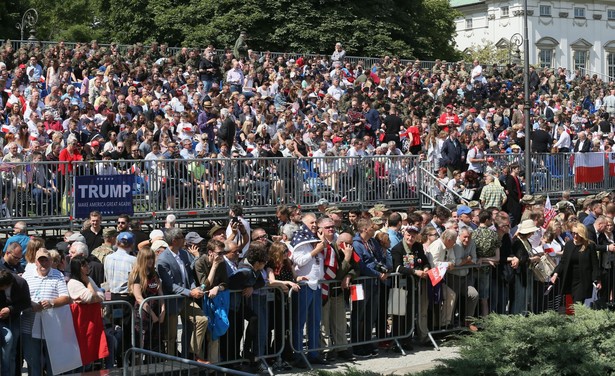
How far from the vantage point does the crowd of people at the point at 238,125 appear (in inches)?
805

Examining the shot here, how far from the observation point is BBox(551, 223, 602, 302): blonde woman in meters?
15.5

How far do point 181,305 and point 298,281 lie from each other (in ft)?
5.68

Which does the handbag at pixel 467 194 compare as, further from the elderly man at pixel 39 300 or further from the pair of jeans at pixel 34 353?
the pair of jeans at pixel 34 353

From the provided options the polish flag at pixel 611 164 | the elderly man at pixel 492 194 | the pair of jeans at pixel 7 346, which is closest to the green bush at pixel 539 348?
the pair of jeans at pixel 7 346

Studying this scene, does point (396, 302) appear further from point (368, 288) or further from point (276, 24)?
point (276, 24)

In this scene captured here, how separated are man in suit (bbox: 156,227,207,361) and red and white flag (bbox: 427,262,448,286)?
3599 millimetres

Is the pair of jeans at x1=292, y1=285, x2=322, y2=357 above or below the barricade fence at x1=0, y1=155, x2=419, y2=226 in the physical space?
below

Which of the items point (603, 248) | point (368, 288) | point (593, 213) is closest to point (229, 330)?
point (368, 288)

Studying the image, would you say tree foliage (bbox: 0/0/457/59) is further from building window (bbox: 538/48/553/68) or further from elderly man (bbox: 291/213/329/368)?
elderly man (bbox: 291/213/329/368)

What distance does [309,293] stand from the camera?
13.5m

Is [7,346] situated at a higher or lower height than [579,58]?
lower

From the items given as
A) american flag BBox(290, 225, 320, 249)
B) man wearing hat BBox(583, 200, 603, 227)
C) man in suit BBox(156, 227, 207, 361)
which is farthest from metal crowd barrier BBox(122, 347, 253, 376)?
man wearing hat BBox(583, 200, 603, 227)

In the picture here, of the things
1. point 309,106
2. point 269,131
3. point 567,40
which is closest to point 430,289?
point 269,131

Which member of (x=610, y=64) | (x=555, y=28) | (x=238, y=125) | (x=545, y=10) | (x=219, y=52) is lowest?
(x=238, y=125)
